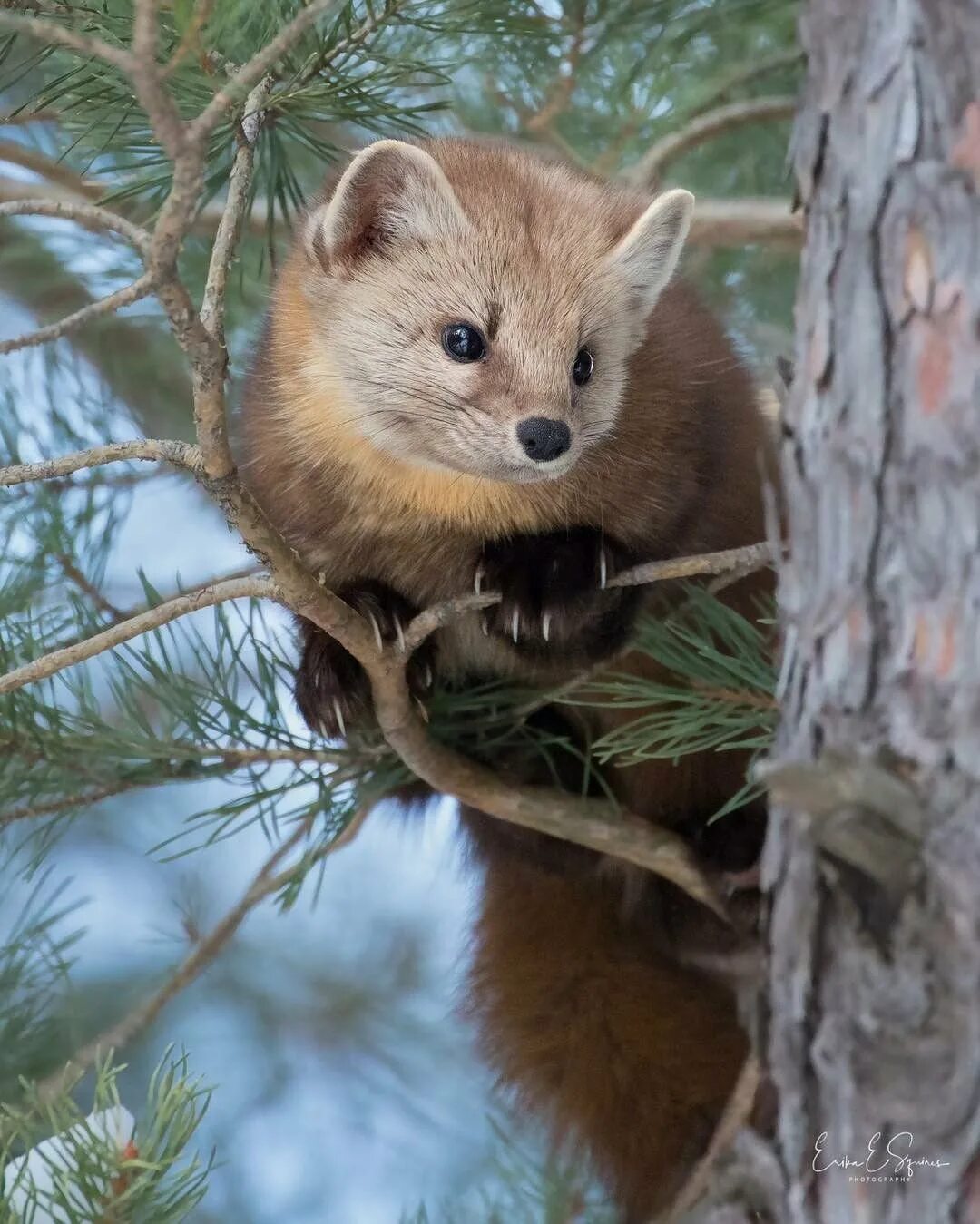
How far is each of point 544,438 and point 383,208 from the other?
411 millimetres

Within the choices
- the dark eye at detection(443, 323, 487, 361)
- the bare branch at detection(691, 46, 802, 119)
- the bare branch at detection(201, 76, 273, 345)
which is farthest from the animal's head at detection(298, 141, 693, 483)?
the bare branch at detection(691, 46, 802, 119)

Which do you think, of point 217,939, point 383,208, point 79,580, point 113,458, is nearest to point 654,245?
point 383,208

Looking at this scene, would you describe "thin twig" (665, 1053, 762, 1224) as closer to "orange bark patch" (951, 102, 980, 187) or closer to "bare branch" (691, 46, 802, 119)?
"orange bark patch" (951, 102, 980, 187)

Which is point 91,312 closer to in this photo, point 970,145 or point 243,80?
point 243,80

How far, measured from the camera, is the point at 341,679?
74.0 inches

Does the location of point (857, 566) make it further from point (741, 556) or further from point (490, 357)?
point (490, 357)

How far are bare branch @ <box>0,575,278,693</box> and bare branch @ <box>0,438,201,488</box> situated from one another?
0.48ft

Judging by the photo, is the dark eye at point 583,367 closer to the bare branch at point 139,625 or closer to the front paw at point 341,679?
the front paw at point 341,679

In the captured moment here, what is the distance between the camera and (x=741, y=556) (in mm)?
1450

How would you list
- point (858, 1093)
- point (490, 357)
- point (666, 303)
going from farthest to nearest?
point (666, 303)
point (490, 357)
point (858, 1093)

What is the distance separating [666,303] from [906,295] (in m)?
1.16

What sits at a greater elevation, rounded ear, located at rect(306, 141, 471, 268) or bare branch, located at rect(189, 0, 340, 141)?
rounded ear, located at rect(306, 141, 471, 268)

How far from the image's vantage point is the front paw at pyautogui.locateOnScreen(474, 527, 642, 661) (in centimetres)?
174

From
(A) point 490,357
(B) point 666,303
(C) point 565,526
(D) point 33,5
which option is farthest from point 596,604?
(D) point 33,5
